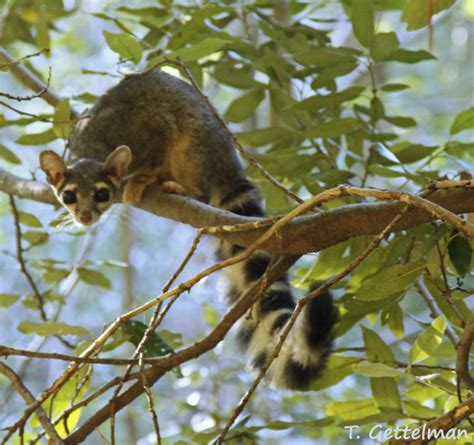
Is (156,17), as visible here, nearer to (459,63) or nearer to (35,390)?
(35,390)

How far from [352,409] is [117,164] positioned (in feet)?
6.43

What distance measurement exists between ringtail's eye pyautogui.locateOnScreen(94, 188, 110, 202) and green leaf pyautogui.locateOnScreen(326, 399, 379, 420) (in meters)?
1.85

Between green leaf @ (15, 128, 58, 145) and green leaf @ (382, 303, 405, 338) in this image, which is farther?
green leaf @ (15, 128, 58, 145)

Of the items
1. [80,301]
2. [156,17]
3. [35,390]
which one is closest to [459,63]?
[80,301]

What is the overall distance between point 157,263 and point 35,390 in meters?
2.10

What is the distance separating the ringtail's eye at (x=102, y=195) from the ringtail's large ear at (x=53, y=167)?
191 mm

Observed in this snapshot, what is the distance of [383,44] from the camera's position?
3223 millimetres

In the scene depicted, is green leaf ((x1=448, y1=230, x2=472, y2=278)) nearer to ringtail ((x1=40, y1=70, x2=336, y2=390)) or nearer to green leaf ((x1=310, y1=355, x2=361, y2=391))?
green leaf ((x1=310, y1=355, x2=361, y2=391))

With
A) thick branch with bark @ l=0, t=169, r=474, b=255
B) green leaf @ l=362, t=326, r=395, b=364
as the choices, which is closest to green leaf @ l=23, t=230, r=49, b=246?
thick branch with bark @ l=0, t=169, r=474, b=255

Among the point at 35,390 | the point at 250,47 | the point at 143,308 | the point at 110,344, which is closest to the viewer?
the point at 143,308

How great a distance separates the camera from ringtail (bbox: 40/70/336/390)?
12.3 feet

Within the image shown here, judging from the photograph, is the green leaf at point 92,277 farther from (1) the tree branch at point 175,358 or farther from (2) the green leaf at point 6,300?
(1) the tree branch at point 175,358

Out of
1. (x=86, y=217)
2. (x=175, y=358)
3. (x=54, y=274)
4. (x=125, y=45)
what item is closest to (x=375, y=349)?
(x=175, y=358)

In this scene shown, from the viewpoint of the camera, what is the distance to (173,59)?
2.90 m
